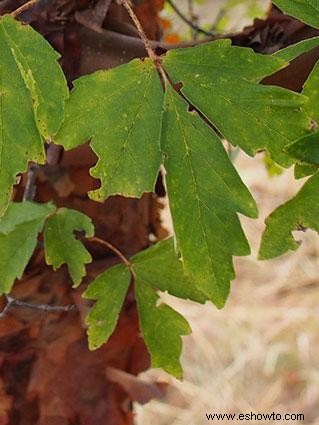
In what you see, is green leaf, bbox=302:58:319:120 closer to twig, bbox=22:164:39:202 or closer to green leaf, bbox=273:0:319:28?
green leaf, bbox=273:0:319:28

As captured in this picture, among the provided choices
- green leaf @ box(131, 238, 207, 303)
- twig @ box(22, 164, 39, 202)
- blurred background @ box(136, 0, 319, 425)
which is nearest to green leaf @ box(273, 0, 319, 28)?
green leaf @ box(131, 238, 207, 303)

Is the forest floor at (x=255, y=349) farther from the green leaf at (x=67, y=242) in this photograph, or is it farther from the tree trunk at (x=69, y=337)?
the green leaf at (x=67, y=242)

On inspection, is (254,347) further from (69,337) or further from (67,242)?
(67,242)

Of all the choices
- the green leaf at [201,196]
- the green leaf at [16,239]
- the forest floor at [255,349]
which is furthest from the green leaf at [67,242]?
the forest floor at [255,349]

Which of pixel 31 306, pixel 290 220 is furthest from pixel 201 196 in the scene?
pixel 31 306

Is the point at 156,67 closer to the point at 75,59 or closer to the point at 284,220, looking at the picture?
the point at 284,220

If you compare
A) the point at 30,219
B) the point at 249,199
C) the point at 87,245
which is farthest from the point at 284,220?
the point at 87,245
